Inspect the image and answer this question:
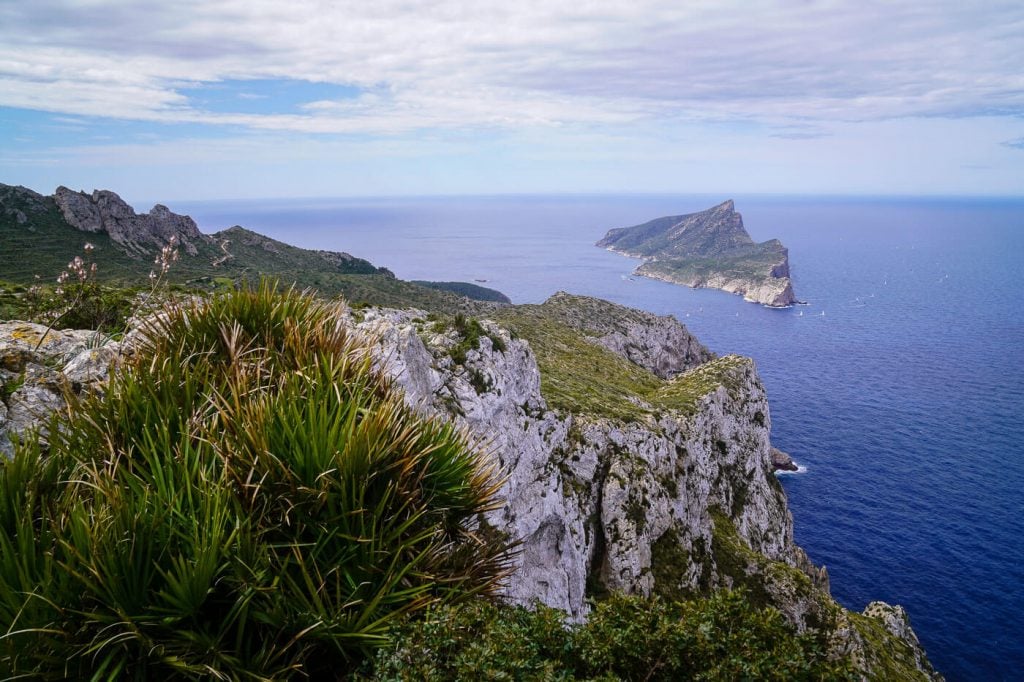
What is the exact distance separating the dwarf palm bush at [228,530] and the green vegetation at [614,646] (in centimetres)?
34

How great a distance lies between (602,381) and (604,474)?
1427cm

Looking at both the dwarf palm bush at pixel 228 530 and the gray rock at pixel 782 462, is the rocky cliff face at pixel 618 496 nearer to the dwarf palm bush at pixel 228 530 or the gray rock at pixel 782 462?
the dwarf palm bush at pixel 228 530

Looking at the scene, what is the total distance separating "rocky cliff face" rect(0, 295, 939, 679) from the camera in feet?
39.8

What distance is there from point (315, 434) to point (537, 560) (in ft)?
55.6

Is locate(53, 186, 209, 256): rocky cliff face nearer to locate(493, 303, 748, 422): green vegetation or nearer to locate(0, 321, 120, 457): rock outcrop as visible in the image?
locate(493, 303, 748, 422): green vegetation

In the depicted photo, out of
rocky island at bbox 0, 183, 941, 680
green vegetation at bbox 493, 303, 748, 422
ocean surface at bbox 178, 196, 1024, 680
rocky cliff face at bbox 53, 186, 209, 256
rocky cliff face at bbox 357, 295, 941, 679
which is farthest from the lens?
rocky cliff face at bbox 53, 186, 209, 256

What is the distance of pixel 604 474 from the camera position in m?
27.1

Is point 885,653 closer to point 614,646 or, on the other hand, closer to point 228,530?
point 614,646

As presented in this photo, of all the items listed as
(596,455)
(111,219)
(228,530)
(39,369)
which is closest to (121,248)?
(111,219)

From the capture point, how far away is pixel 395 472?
583 cm

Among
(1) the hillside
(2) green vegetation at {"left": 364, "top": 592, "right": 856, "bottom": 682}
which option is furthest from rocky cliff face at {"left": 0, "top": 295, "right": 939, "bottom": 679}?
(1) the hillside

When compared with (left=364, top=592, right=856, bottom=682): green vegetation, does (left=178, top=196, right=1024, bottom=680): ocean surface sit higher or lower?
lower

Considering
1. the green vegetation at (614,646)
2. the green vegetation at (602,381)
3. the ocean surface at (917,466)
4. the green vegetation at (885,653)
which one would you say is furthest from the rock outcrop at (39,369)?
the ocean surface at (917,466)

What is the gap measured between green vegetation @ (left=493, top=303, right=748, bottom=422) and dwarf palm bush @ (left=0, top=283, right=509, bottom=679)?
19.9 metres
